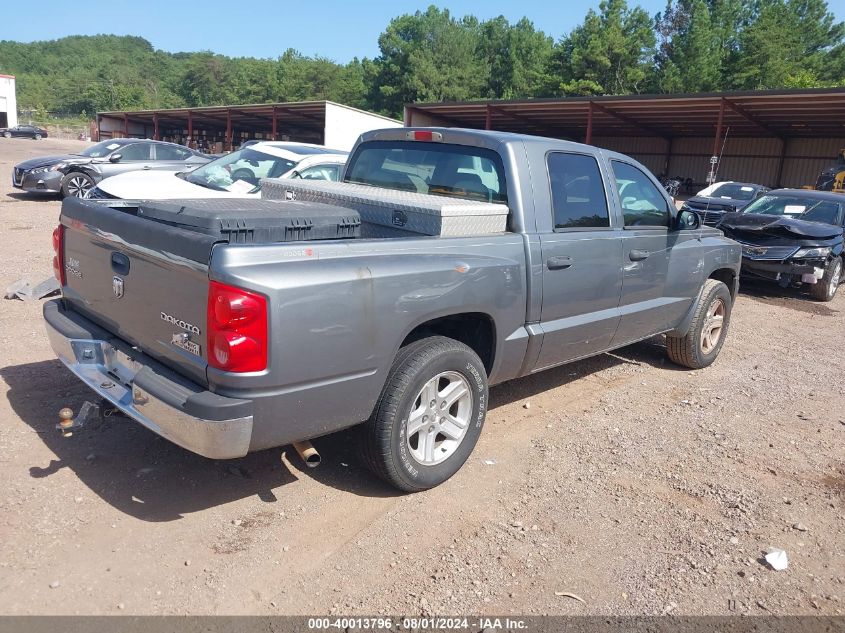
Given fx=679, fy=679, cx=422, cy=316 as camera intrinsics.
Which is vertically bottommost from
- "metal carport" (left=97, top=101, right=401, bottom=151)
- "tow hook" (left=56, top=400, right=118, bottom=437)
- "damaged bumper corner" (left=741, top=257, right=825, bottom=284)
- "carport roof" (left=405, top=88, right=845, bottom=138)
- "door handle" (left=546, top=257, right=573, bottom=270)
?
"tow hook" (left=56, top=400, right=118, bottom=437)

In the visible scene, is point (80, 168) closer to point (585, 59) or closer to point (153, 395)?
point (153, 395)

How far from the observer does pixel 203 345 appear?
296 centimetres

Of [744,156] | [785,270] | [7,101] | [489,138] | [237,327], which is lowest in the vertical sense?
[785,270]

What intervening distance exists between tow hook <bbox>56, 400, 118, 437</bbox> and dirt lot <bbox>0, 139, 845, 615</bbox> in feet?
1.08

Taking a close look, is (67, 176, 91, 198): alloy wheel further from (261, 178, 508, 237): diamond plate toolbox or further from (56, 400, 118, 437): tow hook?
(56, 400, 118, 437): tow hook

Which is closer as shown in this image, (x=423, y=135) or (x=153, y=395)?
(x=153, y=395)

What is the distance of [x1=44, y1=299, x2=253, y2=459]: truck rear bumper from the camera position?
9.45ft

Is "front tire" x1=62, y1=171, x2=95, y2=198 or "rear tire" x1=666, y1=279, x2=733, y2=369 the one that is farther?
"front tire" x1=62, y1=171, x2=95, y2=198

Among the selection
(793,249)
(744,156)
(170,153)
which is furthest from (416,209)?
→ (744,156)

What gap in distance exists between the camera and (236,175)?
10.1 meters

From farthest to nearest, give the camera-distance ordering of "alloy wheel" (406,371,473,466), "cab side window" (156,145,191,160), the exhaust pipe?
1. "cab side window" (156,145,191,160)
2. "alloy wheel" (406,371,473,466)
3. the exhaust pipe

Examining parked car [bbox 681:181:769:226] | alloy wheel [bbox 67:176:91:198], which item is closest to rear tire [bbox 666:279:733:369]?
parked car [bbox 681:181:769:226]

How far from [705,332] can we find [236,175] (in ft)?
22.7

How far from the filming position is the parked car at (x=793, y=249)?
10211 mm
